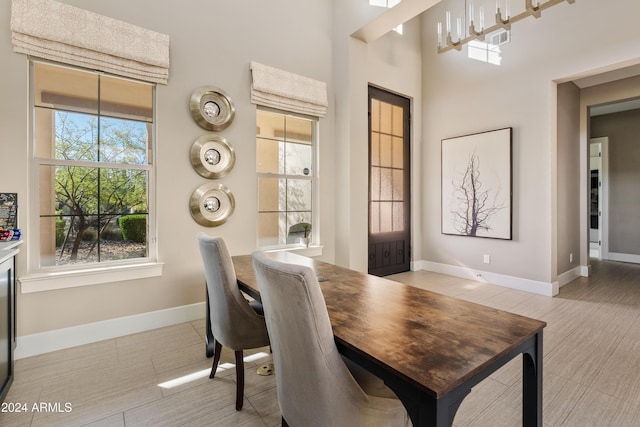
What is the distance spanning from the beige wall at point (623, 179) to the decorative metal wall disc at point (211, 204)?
22.8ft

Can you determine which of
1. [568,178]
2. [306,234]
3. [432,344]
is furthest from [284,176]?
[568,178]

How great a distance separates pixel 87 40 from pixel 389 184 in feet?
12.6

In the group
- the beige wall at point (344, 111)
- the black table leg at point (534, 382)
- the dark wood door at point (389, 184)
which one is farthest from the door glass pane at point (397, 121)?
the black table leg at point (534, 382)

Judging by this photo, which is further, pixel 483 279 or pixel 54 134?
pixel 483 279

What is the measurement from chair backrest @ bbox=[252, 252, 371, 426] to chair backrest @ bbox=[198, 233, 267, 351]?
67cm

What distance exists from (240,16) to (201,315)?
3.14m

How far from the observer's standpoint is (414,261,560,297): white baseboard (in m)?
3.69

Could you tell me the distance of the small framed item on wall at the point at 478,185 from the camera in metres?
3.98

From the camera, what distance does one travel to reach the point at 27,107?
2.26 m

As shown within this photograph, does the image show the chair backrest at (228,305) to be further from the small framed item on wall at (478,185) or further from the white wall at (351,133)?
the small framed item on wall at (478,185)

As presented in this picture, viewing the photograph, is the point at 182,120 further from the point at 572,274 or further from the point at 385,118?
the point at 572,274

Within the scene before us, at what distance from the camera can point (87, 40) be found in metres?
2.39

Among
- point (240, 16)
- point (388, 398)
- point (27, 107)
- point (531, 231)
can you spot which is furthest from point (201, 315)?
point (531, 231)

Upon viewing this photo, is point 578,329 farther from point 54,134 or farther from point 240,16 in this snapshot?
point 54,134
